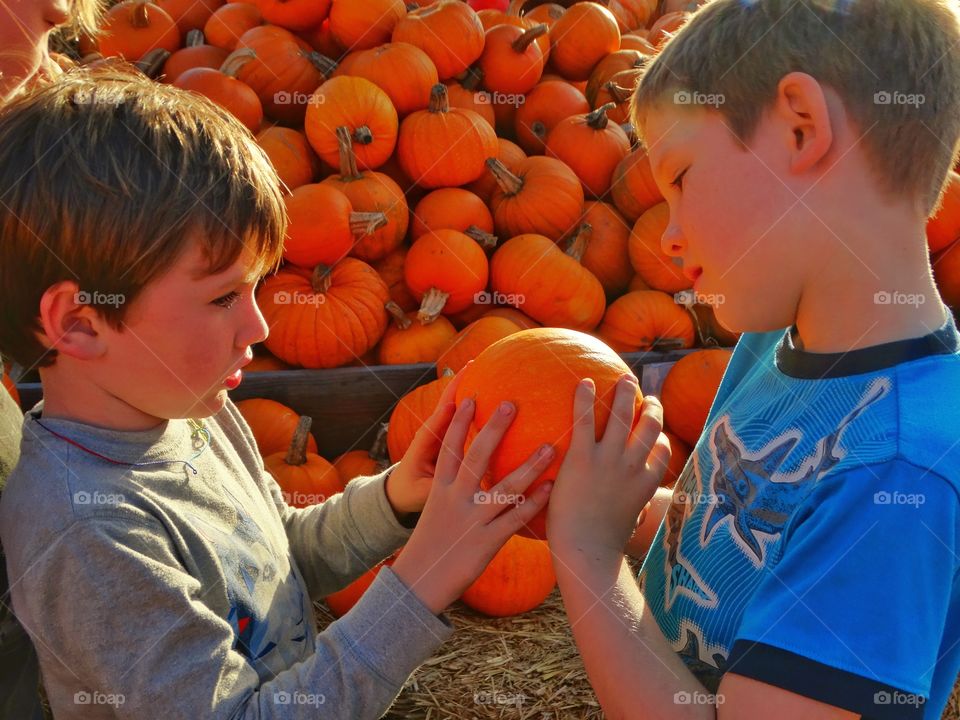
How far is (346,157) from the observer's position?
3.81 metres

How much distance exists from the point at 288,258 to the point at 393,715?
6.86 feet

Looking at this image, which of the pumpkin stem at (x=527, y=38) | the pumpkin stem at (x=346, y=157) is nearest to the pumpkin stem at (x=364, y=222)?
the pumpkin stem at (x=346, y=157)

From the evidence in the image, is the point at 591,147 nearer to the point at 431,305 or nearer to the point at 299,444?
the point at 431,305

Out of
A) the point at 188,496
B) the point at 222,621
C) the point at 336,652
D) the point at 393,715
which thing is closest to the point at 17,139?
the point at 188,496

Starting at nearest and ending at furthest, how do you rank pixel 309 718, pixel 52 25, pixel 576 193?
pixel 309 718
pixel 52 25
pixel 576 193

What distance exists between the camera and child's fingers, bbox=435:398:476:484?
1.61 metres

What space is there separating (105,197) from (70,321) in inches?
9.3

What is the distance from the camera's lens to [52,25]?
2.04m

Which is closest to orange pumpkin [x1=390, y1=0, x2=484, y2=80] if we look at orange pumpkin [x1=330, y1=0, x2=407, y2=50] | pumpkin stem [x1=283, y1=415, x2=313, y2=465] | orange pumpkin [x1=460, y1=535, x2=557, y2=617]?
orange pumpkin [x1=330, y1=0, x2=407, y2=50]

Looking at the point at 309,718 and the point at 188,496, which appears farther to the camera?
the point at 188,496

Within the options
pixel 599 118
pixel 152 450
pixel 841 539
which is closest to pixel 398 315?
pixel 599 118

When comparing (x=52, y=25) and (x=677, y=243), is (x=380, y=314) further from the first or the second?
(x=677, y=243)

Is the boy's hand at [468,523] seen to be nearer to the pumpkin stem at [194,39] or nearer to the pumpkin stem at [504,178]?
the pumpkin stem at [504,178]

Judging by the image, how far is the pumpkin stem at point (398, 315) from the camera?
12.2 ft
